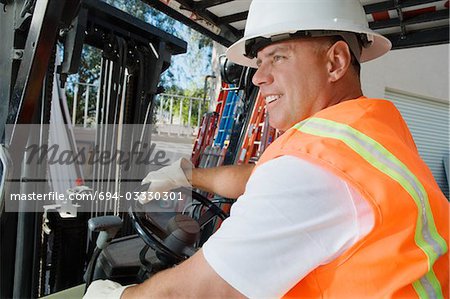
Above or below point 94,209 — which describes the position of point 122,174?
above

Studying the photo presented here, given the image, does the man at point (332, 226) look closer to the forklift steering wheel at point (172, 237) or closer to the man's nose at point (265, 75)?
the man's nose at point (265, 75)

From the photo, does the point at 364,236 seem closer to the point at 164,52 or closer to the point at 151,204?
the point at 151,204

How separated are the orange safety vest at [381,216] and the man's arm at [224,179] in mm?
1137

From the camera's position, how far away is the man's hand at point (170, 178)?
2.18 m

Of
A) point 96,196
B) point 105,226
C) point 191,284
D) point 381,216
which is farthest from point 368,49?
point 96,196

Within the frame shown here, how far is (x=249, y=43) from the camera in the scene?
1622 millimetres

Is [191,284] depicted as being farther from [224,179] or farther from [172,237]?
[224,179]

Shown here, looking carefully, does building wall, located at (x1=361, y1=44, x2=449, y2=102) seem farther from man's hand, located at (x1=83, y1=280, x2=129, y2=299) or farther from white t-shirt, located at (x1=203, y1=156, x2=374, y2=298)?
white t-shirt, located at (x1=203, y1=156, x2=374, y2=298)

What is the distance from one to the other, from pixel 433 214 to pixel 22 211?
Answer: 175 centimetres

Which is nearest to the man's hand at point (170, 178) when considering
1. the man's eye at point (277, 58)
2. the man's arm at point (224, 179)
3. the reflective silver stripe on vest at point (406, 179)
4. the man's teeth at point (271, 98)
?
the man's arm at point (224, 179)

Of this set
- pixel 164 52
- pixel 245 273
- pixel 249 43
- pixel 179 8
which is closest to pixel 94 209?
pixel 164 52

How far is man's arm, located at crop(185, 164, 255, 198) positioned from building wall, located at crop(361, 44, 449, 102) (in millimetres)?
7352

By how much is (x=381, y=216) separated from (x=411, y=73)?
9773 millimetres

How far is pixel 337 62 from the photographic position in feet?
4.50
